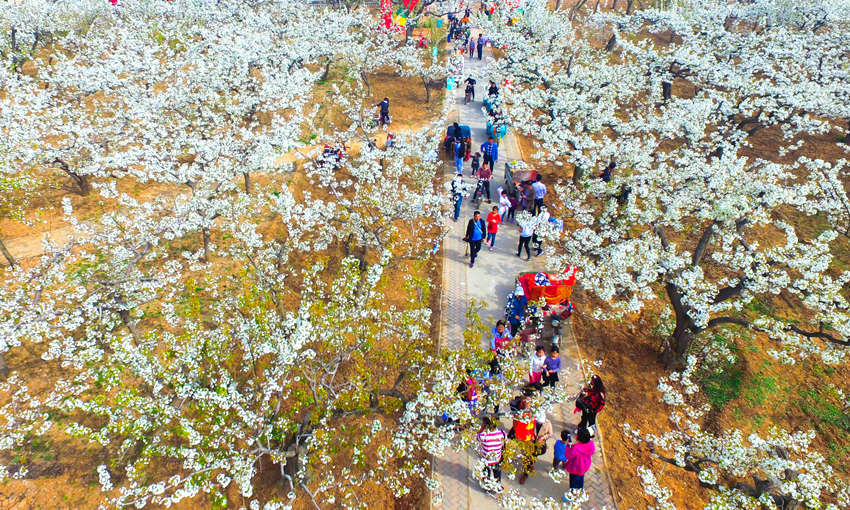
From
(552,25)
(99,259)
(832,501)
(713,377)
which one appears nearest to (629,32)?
(552,25)

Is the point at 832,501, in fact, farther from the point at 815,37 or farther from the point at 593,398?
the point at 815,37

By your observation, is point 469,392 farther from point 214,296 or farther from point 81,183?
point 81,183

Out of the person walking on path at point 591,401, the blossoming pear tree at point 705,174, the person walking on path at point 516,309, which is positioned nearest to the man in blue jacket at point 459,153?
the blossoming pear tree at point 705,174

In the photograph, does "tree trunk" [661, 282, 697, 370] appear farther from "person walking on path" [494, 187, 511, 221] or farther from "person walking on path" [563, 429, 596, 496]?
"person walking on path" [494, 187, 511, 221]

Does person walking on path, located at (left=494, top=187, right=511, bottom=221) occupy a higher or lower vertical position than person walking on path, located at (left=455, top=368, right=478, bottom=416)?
higher

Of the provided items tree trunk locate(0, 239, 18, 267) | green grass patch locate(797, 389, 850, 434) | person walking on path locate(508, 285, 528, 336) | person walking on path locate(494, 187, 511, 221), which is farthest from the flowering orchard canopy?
green grass patch locate(797, 389, 850, 434)

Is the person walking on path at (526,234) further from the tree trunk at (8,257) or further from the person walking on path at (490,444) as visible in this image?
the tree trunk at (8,257)

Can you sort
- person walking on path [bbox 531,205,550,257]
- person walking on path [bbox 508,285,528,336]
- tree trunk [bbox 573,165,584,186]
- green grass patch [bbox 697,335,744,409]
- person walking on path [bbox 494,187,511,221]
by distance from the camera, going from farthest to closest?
tree trunk [bbox 573,165,584,186] < person walking on path [bbox 494,187,511,221] < person walking on path [bbox 531,205,550,257] < person walking on path [bbox 508,285,528,336] < green grass patch [bbox 697,335,744,409]
